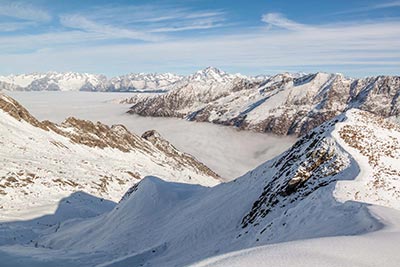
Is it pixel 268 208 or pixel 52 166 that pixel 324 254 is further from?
pixel 52 166

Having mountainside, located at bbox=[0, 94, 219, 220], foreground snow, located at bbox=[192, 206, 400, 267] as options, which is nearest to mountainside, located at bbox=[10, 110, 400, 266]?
foreground snow, located at bbox=[192, 206, 400, 267]

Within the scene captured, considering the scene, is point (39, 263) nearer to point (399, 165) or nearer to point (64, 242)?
point (64, 242)

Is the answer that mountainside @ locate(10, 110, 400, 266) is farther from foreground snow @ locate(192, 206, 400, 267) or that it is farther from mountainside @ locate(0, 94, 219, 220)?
mountainside @ locate(0, 94, 219, 220)

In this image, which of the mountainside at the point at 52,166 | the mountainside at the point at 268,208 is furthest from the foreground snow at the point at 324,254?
the mountainside at the point at 52,166

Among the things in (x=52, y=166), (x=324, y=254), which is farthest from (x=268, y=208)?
(x=52, y=166)

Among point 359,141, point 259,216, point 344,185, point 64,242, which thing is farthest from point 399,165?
point 64,242
